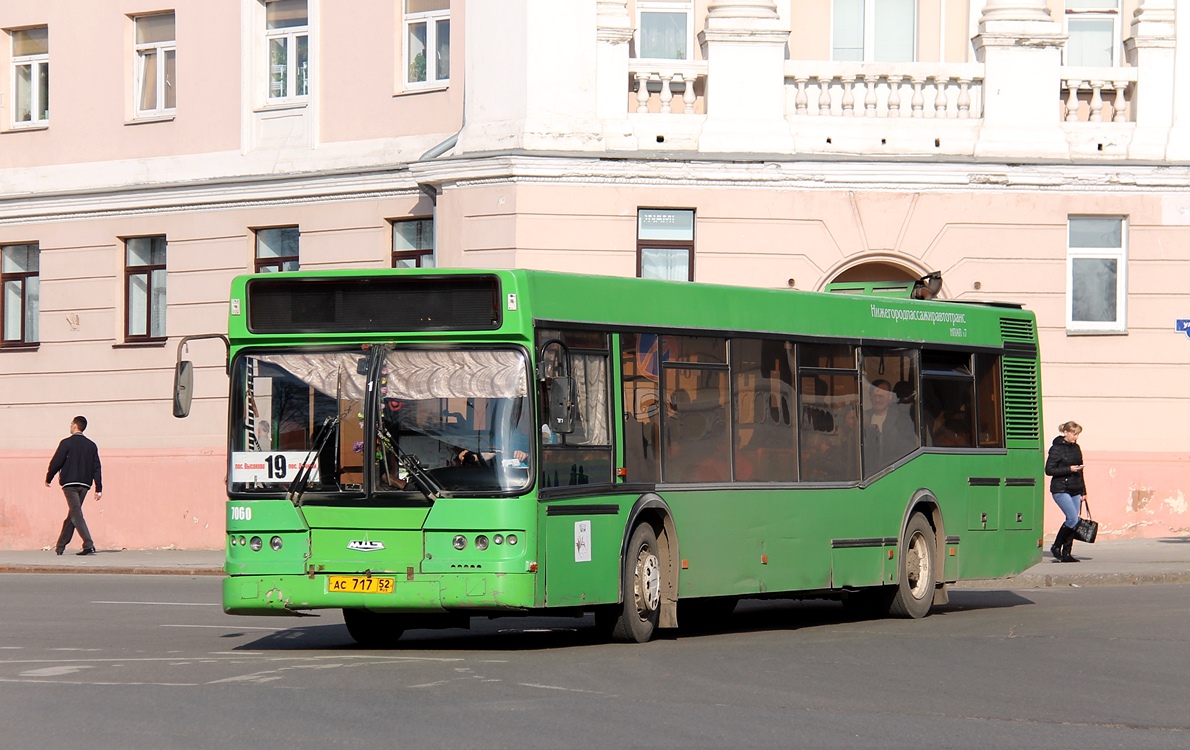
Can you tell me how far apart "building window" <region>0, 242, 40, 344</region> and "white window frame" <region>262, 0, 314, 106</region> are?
527cm

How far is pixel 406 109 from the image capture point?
2709 centimetres

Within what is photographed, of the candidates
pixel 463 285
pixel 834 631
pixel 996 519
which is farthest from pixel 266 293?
pixel 996 519

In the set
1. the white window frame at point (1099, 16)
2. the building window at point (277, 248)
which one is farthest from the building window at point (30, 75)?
the white window frame at point (1099, 16)

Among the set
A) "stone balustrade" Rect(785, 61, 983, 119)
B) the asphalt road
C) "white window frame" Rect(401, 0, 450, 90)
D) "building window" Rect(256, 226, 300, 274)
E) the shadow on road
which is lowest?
the shadow on road

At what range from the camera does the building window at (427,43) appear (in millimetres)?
26875

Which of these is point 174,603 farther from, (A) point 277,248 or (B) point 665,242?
(A) point 277,248

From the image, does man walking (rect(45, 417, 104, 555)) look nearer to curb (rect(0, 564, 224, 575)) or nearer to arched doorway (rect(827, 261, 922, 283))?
curb (rect(0, 564, 224, 575))

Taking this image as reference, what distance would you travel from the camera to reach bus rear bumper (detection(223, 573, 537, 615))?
1252cm

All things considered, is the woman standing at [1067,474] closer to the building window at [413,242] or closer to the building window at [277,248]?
the building window at [413,242]

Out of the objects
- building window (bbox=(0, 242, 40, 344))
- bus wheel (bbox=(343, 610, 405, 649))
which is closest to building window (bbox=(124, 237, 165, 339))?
building window (bbox=(0, 242, 40, 344))

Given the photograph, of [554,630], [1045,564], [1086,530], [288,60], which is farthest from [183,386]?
[288,60]

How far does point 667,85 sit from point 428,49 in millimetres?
3833

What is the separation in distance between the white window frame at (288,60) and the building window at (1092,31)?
11.0 metres

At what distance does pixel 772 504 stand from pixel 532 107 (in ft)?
36.5
